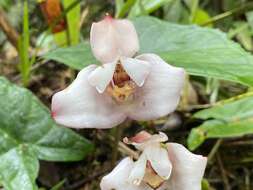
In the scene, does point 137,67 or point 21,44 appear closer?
point 137,67

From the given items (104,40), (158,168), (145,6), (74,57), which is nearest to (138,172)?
(158,168)

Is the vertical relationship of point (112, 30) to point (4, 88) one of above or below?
above

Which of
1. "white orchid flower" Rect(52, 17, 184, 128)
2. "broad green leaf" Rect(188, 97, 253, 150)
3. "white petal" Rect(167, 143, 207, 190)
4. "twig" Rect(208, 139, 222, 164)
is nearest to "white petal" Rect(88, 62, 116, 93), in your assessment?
"white orchid flower" Rect(52, 17, 184, 128)

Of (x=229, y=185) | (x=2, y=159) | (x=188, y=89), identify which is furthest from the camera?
(x=188, y=89)

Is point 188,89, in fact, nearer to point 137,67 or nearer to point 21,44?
point 21,44

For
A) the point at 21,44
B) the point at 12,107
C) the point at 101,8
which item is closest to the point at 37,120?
the point at 12,107

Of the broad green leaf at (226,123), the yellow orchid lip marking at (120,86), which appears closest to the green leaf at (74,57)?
the yellow orchid lip marking at (120,86)
